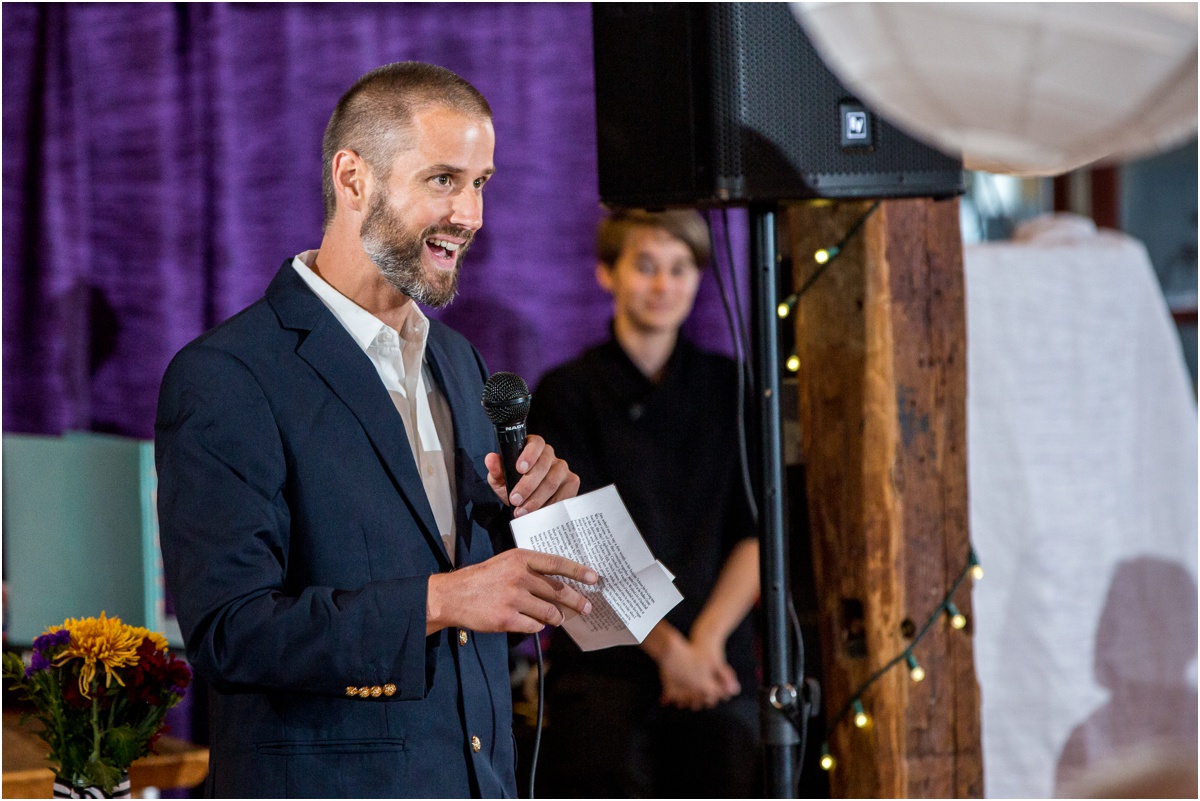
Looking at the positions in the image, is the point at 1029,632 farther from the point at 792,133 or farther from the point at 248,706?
the point at 248,706

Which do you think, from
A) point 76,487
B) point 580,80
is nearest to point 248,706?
point 76,487

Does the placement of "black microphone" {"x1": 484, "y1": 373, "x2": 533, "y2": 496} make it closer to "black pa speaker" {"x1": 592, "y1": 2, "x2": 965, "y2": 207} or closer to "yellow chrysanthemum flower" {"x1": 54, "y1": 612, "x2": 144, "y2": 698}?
"black pa speaker" {"x1": 592, "y1": 2, "x2": 965, "y2": 207}

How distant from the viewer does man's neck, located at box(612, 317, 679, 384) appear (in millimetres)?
2686

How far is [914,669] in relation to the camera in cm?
215

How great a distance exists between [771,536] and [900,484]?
42 cm

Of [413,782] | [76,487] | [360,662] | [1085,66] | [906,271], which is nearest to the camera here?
[1085,66]

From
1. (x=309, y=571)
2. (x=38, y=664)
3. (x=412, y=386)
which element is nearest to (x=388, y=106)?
(x=412, y=386)

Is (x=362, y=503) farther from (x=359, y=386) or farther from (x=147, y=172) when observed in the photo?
(x=147, y=172)

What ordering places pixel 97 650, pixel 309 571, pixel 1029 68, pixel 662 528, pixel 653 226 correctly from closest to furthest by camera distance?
pixel 1029 68 → pixel 309 571 → pixel 97 650 → pixel 662 528 → pixel 653 226

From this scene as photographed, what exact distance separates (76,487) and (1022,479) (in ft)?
7.29

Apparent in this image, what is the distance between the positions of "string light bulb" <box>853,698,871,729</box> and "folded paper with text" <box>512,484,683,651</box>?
2.85 ft

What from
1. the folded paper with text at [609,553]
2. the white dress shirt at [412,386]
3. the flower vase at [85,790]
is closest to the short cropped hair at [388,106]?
the white dress shirt at [412,386]

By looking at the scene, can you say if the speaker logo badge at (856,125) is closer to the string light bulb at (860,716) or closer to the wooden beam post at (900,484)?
the wooden beam post at (900,484)

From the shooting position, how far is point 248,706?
4.60 ft
